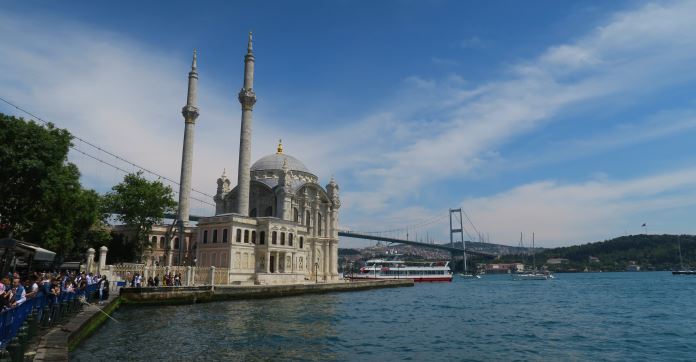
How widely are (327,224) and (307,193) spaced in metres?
4.55

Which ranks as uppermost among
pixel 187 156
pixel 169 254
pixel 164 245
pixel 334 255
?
pixel 187 156

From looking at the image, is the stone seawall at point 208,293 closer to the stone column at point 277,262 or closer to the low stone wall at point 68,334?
the stone column at point 277,262

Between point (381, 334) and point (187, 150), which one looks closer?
point (381, 334)

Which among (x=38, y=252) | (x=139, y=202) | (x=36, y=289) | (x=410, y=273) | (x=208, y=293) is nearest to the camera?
(x=36, y=289)

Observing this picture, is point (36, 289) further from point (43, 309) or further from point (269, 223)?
point (269, 223)

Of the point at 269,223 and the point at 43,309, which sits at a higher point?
the point at 269,223

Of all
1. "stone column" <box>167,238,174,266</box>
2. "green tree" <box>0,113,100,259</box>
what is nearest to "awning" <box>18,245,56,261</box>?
"green tree" <box>0,113,100,259</box>

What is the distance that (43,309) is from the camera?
1148 centimetres

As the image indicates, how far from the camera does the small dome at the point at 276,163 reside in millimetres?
51341

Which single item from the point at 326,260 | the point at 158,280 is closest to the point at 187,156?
the point at 158,280

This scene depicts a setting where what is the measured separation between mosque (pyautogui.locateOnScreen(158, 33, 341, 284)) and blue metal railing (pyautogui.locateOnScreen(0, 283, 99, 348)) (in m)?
18.9

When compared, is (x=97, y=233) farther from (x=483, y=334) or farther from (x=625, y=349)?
(x=625, y=349)

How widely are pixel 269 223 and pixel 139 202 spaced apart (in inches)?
384

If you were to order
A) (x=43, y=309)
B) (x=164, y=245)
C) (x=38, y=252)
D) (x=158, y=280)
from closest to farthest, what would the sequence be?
(x=43, y=309) → (x=38, y=252) → (x=158, y=280) → (x=164, y=245)
